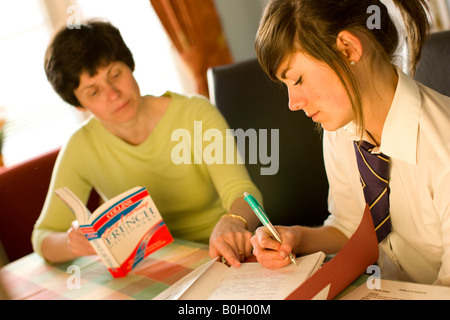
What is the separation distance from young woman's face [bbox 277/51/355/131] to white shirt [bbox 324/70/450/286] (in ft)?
0.21

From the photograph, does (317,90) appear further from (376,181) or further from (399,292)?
(399,292)

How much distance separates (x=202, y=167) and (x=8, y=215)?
2.54 ft

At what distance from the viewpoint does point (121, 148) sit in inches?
57.9

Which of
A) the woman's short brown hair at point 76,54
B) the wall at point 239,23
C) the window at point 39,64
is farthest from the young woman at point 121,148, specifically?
the wall at point 239,23

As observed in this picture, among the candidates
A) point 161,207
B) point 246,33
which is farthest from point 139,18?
point 161,207

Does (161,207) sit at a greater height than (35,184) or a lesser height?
lesser

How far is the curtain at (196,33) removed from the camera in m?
2.75

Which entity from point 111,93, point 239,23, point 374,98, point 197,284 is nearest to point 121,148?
point 111,93

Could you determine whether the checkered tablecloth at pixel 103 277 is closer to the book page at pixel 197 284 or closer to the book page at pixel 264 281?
the book page at pixel 197 284

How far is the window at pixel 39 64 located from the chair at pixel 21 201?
0.75 metres

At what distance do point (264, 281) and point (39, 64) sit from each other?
2.24m

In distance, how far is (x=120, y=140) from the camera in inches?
57.8

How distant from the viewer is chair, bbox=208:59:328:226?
57.1 inches
